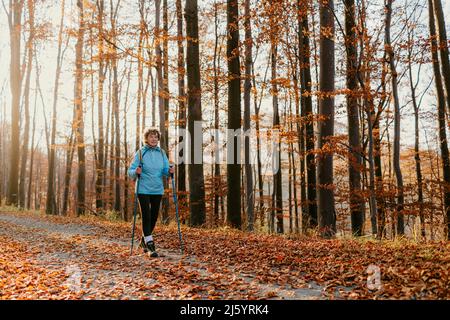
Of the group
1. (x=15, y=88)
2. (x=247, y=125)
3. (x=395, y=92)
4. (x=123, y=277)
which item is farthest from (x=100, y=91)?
(x=123, y=277)

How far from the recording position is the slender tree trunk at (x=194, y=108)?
1011 cm

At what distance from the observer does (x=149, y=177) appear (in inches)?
253

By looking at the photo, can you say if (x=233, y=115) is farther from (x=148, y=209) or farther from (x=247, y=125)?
(x=148, y=209)

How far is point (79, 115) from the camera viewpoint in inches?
712

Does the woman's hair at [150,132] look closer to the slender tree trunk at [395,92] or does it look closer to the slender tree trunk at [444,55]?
the slender tree trunk at [395,92]

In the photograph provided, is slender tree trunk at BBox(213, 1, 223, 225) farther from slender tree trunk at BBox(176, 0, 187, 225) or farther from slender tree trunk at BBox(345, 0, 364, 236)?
slender tree trunk at BBox(345, 0, 364, 236)

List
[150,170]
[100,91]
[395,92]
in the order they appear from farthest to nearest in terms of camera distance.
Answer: [100,91] → [395,92] → [150,170]

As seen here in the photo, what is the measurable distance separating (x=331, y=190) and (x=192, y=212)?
3884mm

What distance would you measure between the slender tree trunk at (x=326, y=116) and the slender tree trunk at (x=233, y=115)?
233cm

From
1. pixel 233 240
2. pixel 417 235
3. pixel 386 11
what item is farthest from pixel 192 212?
pixel 386 11

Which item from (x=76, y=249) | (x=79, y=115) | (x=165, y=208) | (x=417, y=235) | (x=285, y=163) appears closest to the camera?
(x=417, y=235)

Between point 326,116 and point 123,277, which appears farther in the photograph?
point 326,116

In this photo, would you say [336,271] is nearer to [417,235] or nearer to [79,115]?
[417,235]

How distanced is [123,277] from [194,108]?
6.26 metres
